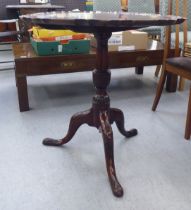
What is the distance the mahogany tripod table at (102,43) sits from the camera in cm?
97

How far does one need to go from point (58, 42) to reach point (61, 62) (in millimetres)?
155

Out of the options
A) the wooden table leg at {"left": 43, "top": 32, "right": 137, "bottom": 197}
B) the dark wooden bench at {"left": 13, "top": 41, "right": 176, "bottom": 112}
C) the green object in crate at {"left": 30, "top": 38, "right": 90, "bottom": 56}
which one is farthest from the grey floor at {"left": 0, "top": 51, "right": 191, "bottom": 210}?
the green object in crate at {"left": 30, "top": 38, "right": 90, "bottom": 56}

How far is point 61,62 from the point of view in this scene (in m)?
2.01

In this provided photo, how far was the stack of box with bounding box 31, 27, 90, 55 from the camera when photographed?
6.48 feet

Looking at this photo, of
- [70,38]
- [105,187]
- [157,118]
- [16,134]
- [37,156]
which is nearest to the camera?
[105,187]

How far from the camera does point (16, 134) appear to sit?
1693mm

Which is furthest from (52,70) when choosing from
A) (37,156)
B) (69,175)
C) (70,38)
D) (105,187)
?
(105,187)

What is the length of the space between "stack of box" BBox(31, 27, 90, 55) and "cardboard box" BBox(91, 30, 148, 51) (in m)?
0.24

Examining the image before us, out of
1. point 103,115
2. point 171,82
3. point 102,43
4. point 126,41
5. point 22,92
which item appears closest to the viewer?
point 102,43

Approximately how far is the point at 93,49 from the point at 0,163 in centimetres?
128

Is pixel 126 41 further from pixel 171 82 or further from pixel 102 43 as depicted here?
pixel 102 43

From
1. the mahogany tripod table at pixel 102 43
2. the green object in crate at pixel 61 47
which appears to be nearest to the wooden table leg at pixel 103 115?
the mahogany tripod table at pixel 102 43

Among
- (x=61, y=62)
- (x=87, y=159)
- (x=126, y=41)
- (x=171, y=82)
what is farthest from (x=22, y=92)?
(x=171, y=82)

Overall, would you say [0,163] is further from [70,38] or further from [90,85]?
[90,85]
